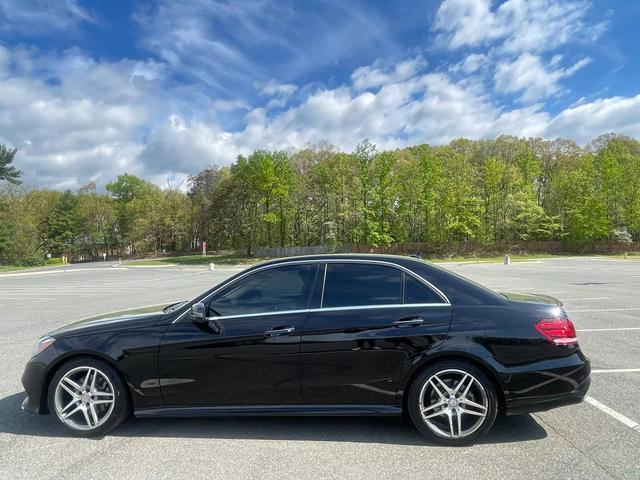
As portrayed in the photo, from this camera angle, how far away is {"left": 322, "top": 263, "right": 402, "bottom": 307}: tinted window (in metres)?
3.56

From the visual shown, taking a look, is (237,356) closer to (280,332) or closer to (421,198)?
(280,332)

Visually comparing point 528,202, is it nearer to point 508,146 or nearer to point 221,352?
point 508,146

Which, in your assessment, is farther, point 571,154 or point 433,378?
point 571,154

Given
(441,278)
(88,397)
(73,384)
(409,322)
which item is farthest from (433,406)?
(73,384)

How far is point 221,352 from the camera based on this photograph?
11.4 feet

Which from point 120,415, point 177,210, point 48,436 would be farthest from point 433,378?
point 177,210

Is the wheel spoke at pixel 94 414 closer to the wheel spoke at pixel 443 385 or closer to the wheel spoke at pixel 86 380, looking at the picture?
the wheel spoke at pixel 86 380

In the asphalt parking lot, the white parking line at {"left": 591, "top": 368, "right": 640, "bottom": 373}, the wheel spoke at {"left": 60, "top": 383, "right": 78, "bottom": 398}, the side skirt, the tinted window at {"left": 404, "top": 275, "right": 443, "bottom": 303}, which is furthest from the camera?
the white parking line at {"left": 591, "top": 368, "right": 640, "bottom": 373}

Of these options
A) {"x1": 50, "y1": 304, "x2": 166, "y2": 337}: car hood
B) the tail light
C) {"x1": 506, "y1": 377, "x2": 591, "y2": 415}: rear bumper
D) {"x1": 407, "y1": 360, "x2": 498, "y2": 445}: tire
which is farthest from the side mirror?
the tail light

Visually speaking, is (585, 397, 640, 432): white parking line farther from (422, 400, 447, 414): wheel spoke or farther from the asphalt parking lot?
(422, 400, 447, 414): wheel spoke

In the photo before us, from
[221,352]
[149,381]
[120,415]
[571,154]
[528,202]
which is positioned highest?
[571,154]

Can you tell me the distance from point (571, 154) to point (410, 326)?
80260 millimetres

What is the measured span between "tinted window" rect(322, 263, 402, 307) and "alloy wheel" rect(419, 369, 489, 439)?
2.54 ft

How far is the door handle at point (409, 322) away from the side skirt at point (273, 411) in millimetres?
715
